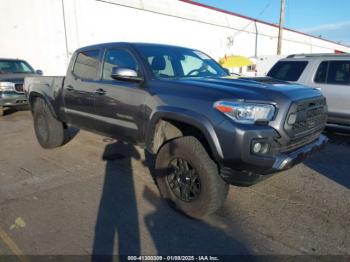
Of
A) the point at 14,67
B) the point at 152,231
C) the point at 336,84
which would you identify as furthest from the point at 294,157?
the point at 14,67

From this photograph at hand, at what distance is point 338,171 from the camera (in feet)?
15.4

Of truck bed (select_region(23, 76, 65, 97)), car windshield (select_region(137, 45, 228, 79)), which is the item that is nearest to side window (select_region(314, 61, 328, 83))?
car windshield (select_region(137, 45, 228, 79))

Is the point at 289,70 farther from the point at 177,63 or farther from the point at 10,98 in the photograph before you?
the point at 10,98

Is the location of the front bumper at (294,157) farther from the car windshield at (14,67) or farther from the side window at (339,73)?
the car windshield at (14,67)

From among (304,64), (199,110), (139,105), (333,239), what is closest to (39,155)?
(139,105)

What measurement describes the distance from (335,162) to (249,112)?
308cm

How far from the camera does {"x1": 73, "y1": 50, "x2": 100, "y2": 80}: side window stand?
465cm

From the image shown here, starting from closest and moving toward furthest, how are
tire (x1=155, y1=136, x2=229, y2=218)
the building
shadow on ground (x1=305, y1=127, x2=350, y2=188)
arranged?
tire (x1=155, y1=136, x2=229, y2=218) → shadow on ground (x1=305, y1=127, x2=350, y2=188) → the building

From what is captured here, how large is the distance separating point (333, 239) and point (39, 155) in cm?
487

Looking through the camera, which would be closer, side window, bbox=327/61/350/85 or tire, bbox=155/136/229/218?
tire, bbox=155/136/229/218

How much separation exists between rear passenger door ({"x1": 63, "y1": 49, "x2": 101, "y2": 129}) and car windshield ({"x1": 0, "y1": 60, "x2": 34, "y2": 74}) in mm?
6626

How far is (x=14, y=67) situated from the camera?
35.5 ft

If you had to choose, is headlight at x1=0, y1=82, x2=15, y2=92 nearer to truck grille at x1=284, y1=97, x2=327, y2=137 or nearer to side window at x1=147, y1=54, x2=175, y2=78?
side window at x1=147, y1=54, x2=175, y2=78

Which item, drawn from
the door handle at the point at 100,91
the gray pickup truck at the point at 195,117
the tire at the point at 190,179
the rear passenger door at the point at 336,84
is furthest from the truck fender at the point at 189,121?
the rear passenger door at the point at 336,84
